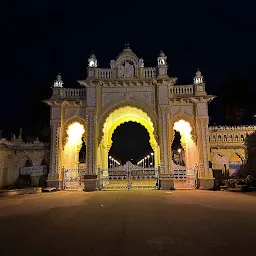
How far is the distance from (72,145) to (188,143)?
9407mm

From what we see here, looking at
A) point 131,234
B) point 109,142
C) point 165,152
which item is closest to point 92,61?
point 109,142

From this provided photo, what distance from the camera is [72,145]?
1962cm

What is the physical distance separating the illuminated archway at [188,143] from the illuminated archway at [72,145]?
297 inches

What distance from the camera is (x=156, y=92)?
16938mm

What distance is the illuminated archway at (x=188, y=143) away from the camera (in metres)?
17.7

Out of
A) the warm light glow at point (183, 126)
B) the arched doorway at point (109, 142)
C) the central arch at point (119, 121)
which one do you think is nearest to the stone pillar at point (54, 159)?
the arched doorway at point (109, 142)

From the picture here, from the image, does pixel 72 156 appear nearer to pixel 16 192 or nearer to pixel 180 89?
pixel 16 192

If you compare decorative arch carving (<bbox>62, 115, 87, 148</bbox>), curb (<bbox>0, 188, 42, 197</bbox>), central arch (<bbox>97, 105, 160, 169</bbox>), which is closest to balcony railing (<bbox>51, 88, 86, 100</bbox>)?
decorative arch carving (<bbox>62, 115, 87, 148</bbox>)

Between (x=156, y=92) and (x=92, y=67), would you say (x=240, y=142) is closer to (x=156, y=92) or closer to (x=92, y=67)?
(x=156, y=92)

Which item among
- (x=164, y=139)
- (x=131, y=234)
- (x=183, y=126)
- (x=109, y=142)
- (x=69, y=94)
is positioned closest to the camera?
(x=131, y=234)

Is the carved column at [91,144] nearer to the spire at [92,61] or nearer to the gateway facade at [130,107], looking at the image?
the gateway facade at [130,107]

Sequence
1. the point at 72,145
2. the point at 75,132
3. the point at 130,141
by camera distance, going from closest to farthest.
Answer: the point at 75,132 < the point at 72,145 < the point at 130,141

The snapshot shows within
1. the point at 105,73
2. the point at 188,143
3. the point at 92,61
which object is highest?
the point at 92,61

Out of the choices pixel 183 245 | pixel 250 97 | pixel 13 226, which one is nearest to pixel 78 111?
pixel 13 226
